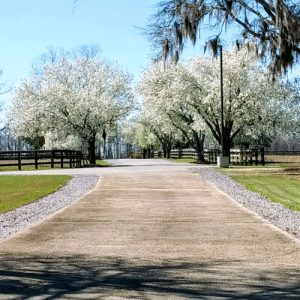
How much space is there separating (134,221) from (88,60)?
3633 centimetres

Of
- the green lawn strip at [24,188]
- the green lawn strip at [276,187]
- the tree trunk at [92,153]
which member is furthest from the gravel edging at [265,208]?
the tree trunk at [92,153]

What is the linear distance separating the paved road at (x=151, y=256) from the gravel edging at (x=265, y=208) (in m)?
0.40

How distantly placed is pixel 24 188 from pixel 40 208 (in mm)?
6812

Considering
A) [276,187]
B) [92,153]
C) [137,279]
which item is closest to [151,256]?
[137,279]

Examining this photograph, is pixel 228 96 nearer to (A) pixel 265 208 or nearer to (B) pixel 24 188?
(B) pixel 24 188

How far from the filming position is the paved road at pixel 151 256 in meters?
5.84

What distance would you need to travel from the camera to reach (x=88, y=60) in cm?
4622

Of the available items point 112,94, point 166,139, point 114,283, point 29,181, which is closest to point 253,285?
point 114,283

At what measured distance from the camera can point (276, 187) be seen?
790 inches

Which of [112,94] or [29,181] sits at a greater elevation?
[112,94]

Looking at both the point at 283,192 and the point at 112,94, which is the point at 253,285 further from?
the point at 112,94

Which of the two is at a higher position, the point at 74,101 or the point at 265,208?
the point at 74,101

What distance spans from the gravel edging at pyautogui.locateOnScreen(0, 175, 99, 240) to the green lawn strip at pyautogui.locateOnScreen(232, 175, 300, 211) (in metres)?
5.79

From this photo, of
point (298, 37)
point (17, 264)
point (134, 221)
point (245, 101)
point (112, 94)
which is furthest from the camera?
point (112, 94)
